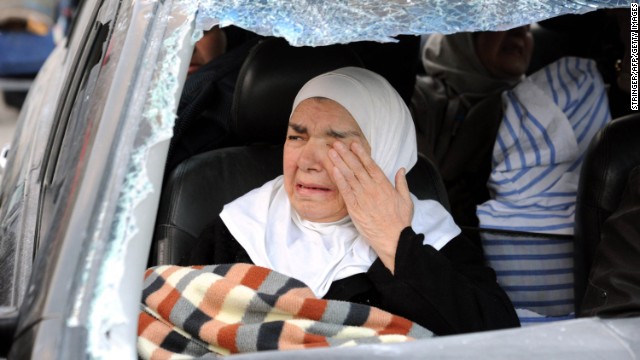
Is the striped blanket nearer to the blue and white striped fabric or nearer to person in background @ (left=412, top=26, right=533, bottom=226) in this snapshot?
the blue and white striped fabric

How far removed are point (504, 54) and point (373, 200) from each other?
2.04 metres

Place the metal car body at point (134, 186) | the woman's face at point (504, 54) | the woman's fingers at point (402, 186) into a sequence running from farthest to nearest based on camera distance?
the woman's face at point (504, 54) → the woman's fingers at point (402, 186) → the metal car body at point (134, 186)

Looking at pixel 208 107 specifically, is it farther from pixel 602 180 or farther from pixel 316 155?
pixel 602 180

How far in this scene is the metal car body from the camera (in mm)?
1470

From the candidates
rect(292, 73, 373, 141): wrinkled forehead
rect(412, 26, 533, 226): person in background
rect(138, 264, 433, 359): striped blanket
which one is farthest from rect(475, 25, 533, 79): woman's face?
rect(138, 264, 433, 359): striped blanket

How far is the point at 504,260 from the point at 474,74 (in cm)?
129

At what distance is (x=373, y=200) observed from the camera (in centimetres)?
240

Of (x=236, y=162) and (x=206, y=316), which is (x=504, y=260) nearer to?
(x=236, y=162)

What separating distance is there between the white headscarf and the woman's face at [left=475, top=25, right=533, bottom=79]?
160 centimetres

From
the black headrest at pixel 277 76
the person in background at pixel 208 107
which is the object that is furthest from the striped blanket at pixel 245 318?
the person in background at pixel 208 107

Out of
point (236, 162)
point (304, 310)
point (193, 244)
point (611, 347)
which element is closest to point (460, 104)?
point (236, 162)

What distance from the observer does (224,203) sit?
2.95 m

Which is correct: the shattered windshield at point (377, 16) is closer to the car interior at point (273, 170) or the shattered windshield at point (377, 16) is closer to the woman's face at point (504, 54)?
the car interior at point (273, 170)

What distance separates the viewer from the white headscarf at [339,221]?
2.49m
